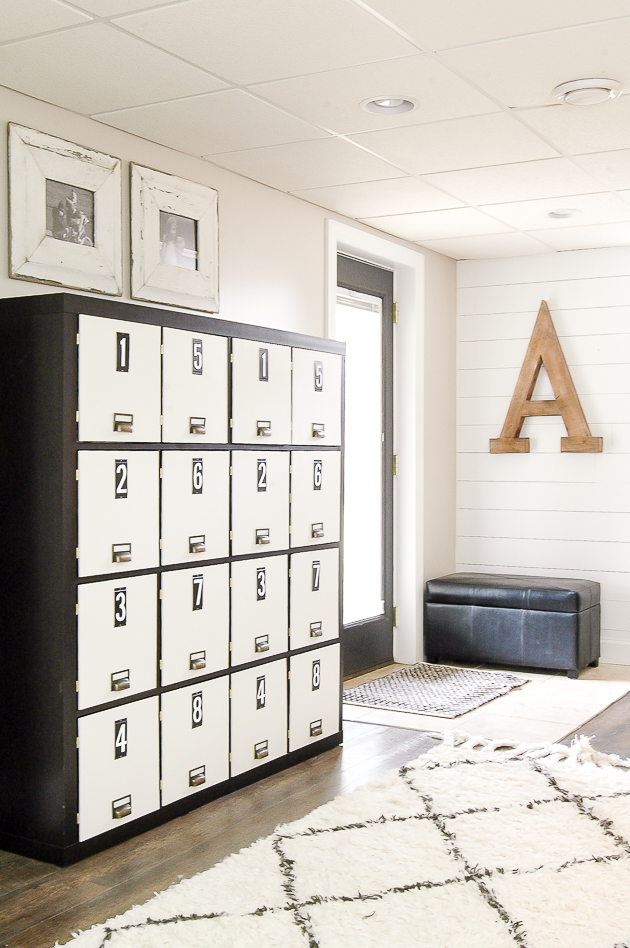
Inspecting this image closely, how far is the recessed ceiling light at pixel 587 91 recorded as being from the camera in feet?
10.7

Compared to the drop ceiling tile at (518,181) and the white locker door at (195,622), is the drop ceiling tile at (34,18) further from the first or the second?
the drop ceiling tile at (518,181)

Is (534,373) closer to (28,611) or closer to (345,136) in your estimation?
(345,136)

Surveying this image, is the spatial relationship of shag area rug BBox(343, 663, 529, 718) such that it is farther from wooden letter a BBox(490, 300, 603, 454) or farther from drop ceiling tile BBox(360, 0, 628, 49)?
drop ceiling tile BBox(360, 0, 628, 49)

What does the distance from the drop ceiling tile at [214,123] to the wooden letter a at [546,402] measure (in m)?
2.63

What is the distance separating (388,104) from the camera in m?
3.45

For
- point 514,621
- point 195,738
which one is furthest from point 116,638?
point 514,621

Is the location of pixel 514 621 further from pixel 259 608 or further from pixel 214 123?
pixel 214 123

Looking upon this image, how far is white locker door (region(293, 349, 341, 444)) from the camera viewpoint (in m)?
3.87

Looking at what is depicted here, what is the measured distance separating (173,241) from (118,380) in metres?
1.09

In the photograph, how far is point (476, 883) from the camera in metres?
2.76

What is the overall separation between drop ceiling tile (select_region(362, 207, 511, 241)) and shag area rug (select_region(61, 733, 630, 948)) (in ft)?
9.02

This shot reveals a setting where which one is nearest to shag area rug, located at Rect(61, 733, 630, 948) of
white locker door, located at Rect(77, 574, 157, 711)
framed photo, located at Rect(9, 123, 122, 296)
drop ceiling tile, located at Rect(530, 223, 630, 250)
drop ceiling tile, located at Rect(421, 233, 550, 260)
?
white locker door, located at Rect(77, 574, 157, 711)

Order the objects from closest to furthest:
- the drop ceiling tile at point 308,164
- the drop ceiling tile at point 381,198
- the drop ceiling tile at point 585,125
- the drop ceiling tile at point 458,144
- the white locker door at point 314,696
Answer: the drop ceiling tile at point 585,125
the drop ceiling tile at point 458,144
the white locker door at point 314,696
the drop ceiling tile at point 308,164
the drop ceiling tile at point 381,198

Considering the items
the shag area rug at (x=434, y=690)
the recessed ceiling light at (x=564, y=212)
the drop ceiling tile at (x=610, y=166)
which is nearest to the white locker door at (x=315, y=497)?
the shag area rug at (x=434, y=690)
